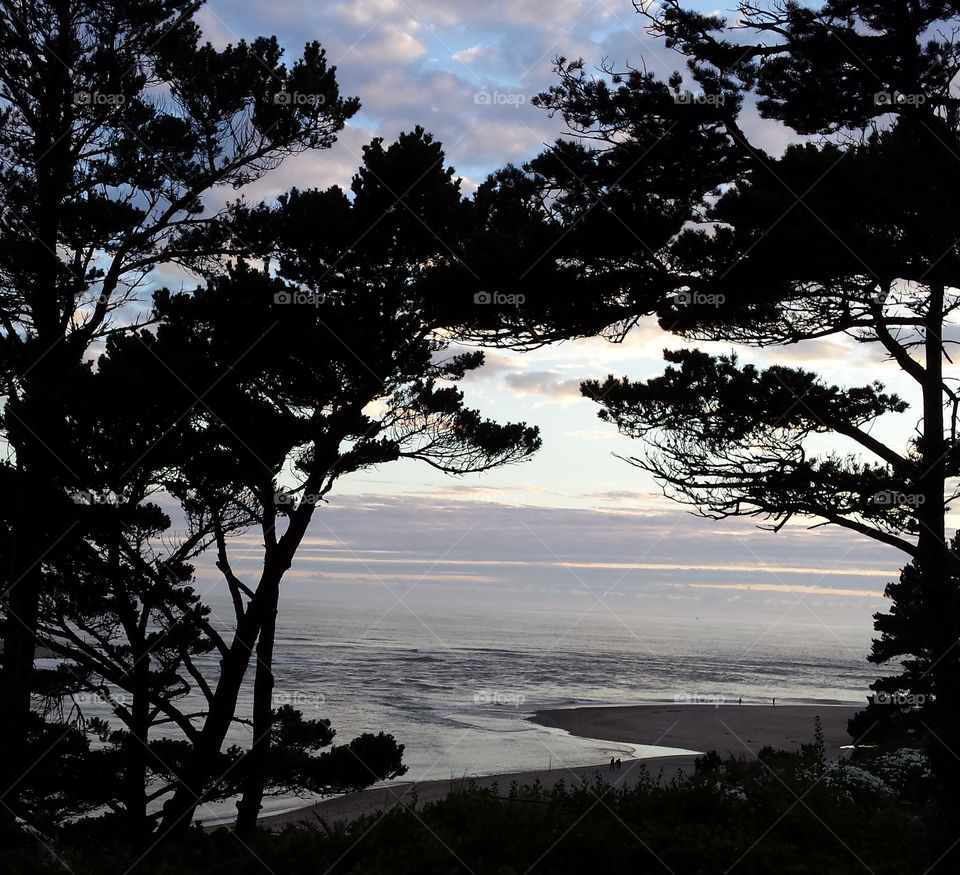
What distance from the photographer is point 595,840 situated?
675cm

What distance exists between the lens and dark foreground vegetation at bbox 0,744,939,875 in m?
6.60

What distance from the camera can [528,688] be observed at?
155ft
